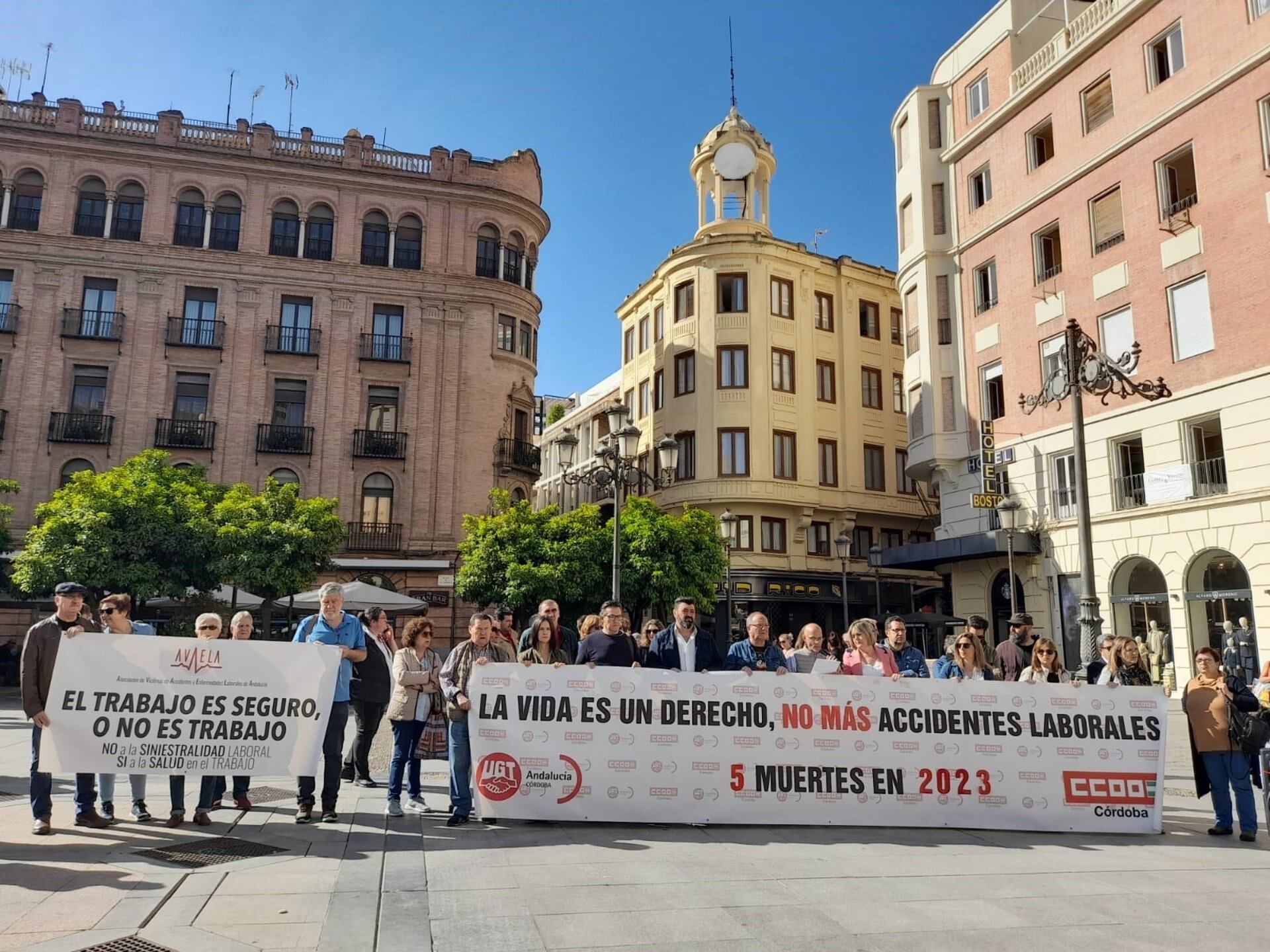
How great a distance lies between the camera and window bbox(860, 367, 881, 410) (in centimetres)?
3844

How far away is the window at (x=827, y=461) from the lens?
36562 millimetres

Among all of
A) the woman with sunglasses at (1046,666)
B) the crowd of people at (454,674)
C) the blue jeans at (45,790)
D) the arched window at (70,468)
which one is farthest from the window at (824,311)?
the blue jeans at (45,790)

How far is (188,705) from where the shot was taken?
7.62m

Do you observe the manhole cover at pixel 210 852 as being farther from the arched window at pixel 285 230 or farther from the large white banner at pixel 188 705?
the arched window at pixel 285 230

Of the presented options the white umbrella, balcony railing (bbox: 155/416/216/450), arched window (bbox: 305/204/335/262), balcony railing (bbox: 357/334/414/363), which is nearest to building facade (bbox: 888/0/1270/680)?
the white umbrella

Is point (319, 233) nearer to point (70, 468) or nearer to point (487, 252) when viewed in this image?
point (487, 252)

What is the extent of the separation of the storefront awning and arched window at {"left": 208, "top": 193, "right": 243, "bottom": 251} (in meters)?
25.8

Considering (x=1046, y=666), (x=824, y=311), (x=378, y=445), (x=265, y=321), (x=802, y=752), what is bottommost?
(x=802, y=752)

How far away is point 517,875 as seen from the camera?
19.6 feet

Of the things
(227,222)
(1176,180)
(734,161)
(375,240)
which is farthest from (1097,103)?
(227,222)

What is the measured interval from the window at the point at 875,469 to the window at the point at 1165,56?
57.7ft

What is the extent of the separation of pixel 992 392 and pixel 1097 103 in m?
8.20

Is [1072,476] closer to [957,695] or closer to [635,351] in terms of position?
[957,695]

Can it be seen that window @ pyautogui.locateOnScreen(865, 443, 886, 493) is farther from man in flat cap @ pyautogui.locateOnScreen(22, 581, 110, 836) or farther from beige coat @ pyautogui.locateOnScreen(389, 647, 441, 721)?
man in flat cap @ pyautogui.locateOnScreen(22, 581, 110, 836)
